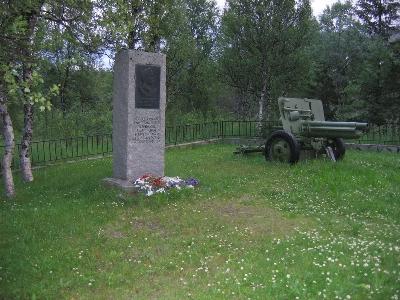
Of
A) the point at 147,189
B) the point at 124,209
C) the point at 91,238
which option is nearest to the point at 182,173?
the point at 147,189

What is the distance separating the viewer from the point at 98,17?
1160cm

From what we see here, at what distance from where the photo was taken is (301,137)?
13203mm

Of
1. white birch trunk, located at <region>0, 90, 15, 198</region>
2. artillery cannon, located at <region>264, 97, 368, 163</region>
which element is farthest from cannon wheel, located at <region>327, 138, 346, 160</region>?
white birch trunk, located at <region>0, 90, 15, 198</region>

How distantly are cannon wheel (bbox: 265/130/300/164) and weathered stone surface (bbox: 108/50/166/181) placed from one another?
3.66 metres

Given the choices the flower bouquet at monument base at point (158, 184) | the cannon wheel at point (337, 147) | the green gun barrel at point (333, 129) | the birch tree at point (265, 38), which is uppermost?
the birch tree at point (265, 38)

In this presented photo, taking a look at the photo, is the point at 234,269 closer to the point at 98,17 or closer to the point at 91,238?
the point at 91,238

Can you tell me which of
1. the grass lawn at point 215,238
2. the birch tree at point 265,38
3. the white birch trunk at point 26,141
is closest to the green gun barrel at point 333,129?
the grass lawn at point 215,238

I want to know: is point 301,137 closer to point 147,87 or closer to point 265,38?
point 147,87

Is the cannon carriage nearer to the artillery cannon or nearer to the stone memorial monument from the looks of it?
the artillery cannon

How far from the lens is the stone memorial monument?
10367 millimetres

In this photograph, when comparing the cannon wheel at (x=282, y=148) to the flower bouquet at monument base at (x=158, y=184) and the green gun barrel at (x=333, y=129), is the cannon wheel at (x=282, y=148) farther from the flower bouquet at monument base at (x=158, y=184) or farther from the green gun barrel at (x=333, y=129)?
the flower bouquet at monument base at (x=158, y=184)

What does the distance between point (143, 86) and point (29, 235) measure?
437 cm

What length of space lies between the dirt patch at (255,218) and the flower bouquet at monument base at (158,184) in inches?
45.4

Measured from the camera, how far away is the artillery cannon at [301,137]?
1253 cm
